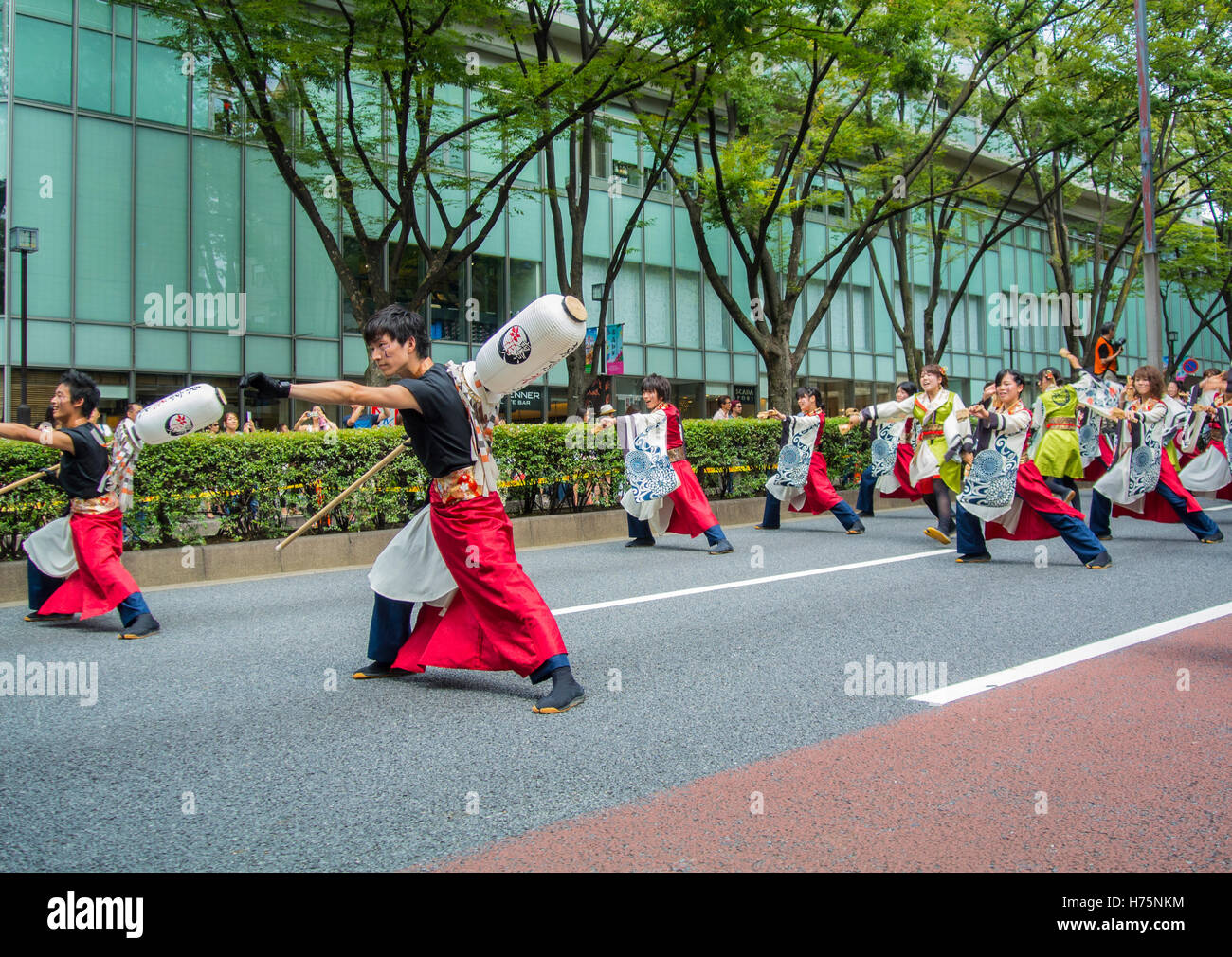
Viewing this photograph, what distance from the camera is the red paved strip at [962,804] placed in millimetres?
3045

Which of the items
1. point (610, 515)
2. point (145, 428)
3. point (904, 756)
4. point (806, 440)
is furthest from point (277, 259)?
point (904, 756)

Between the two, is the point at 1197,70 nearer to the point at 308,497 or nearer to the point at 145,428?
the point at 308,497

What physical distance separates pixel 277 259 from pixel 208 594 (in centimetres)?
1522

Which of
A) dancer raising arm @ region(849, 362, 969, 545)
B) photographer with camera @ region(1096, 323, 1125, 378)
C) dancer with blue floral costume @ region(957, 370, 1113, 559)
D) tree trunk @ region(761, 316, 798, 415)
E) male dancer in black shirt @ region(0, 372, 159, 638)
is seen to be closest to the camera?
male dancer in black shirt @ region(0, 372, 159, 638)

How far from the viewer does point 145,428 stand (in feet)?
21.5

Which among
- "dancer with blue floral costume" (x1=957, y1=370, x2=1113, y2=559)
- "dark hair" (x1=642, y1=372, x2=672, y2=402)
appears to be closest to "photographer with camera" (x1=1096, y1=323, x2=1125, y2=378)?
"dancer with blue floral costume" (x1=957, y1=370, x2=1113, y2=559)

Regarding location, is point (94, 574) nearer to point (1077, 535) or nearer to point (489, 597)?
point (489, 597)

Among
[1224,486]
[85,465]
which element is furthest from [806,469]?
[85,465]

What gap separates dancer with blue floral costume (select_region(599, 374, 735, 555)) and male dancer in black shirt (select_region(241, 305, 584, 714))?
19.7ft

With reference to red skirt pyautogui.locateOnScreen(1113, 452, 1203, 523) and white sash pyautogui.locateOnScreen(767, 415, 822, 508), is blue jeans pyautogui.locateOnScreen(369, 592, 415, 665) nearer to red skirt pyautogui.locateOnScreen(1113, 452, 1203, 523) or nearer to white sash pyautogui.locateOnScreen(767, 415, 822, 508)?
white sash pyautogui.locateOnScreen(767, 415, 822, 508)

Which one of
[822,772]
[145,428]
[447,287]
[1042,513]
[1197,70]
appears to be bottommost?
[822,772]

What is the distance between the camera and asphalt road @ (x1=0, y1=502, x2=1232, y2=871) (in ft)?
11.1

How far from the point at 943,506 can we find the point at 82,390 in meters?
8.70

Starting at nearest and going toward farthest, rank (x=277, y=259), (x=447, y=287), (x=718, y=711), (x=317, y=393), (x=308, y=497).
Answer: (x=317, y=393)
(x=718, y=711)
(x=308, y=497)
(x=277, y=259)
(x=447, y=287)
